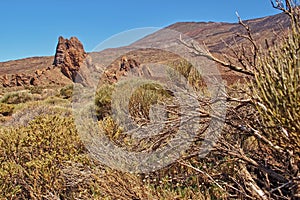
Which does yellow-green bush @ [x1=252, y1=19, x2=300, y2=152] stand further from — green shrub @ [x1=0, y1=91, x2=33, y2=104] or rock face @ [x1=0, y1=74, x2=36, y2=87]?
rock face @ [x1=0, y1=74, x2=36, y2=87]

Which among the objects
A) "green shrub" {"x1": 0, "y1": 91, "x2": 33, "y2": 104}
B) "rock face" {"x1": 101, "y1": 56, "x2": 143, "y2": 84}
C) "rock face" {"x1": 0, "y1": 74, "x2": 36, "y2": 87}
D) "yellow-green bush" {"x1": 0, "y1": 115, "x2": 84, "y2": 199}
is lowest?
"yellow-green bush" {"x1": 0, "y1": 115, "x2": 84, "y2": 199}

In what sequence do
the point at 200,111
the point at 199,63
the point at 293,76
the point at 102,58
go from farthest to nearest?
the point at 102,58 < the point at 199,63 < the point at 200,111 < the point at 293,76

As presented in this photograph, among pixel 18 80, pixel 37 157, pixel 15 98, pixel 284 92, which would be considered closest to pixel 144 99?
pixel 37 157

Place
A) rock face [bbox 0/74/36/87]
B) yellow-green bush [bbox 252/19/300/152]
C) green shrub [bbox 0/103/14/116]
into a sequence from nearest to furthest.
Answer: yellow-green bush [bbox 252/19/300/152], green shrub [bbox 0/103/14/116], rock face [bbox 0/74/36/87]

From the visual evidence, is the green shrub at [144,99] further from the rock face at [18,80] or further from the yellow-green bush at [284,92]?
the rock face at [18,80]

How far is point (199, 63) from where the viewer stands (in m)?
6.32

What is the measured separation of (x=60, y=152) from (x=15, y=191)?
826 millimetres

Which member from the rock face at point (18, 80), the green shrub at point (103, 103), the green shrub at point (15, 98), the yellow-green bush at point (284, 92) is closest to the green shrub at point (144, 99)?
the green shrub at point (103, 103)

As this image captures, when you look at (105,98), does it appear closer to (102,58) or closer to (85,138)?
(85,138)

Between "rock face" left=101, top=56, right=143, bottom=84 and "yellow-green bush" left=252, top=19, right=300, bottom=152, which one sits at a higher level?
"rock face" left=101, top=56, right=143, bottom=84

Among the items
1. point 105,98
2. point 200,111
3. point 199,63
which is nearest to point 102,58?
point 105,98

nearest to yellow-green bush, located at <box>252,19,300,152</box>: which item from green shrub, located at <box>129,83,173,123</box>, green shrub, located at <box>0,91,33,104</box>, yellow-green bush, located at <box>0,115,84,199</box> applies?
yellow-green bush, located at <box>0,115,84,199</box>

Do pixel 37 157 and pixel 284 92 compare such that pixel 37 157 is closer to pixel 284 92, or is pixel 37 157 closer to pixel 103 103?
pixel 284 92

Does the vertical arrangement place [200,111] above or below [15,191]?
above
